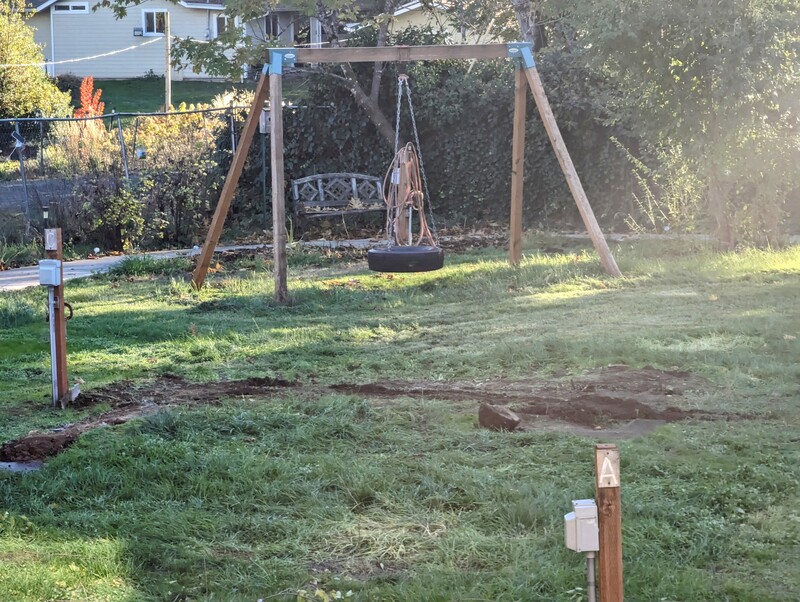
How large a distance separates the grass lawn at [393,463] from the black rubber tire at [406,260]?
56 centimetres

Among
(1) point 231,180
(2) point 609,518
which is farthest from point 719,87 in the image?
(2) point 609,518

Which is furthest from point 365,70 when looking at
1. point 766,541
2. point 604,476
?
point 604,476

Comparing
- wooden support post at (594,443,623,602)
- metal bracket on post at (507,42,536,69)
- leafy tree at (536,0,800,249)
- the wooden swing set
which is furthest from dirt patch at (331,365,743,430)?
leafy tree at (536,0,800,249)

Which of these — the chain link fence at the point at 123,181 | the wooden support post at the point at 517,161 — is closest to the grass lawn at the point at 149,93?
the chain link fence at the point at 123,181

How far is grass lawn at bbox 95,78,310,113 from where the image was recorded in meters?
34.7

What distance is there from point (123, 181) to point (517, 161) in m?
6.35

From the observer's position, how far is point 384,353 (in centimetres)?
827

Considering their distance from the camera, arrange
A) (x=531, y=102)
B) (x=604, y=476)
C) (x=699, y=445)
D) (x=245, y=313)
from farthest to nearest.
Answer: (x=531, y=102) < (x=245, y=313) < (x=699, y=445) < (x=604, y=476)

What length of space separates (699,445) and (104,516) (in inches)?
120

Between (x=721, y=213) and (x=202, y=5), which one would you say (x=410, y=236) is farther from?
(x=202, y=5)

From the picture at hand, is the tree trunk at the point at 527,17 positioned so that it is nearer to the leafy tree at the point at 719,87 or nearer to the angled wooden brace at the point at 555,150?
the leafy tree at the point at 719,87

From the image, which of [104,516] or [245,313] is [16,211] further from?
[104,516]

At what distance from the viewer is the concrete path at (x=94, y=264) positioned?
40.9 ft

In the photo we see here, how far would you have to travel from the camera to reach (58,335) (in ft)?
21.4
